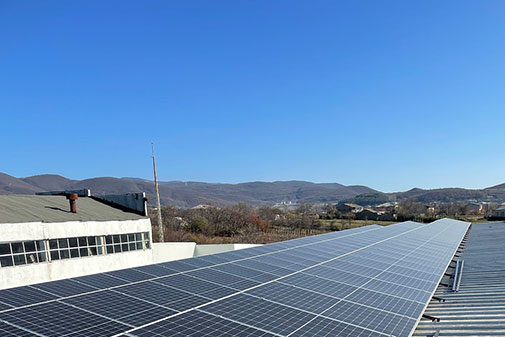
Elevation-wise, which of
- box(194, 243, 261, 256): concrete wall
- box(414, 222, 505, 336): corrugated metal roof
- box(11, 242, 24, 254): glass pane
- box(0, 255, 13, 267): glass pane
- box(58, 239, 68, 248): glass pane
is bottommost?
box(194, 243, 261, 256): concrete wall

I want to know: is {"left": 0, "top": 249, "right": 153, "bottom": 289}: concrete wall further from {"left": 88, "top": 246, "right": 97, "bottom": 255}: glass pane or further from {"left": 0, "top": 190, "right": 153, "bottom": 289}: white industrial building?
{"left": 88, "top": 246, "right": 97, "bottom": 255}: glass pane

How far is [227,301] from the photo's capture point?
833 cm

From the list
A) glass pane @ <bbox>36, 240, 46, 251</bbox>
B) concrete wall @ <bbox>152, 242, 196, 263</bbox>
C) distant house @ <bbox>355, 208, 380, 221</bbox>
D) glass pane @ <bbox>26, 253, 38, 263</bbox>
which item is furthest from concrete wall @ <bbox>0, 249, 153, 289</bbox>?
distant house @ <bbox>355, 208, 380, 221</bbox>

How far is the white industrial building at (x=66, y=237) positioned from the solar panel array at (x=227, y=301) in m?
10.7

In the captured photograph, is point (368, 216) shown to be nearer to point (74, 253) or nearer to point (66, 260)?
point (74, 253)

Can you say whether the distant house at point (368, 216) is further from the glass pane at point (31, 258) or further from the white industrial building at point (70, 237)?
the glass pane at point (31, 258)

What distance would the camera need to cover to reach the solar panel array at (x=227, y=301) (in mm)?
6613

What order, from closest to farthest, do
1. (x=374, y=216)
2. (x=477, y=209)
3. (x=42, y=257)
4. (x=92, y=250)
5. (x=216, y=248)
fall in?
(x=42, y=257)
(x=92, y=250)
(x=216, y=248)
(x=374, y=216)
(x=477, y=209)

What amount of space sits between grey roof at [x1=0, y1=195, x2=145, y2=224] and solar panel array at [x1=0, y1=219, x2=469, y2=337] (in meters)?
12.1

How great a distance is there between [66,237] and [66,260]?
1.44m

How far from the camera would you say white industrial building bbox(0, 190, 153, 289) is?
58.0 feet

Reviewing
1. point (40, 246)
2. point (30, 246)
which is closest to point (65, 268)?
point (40, 246)

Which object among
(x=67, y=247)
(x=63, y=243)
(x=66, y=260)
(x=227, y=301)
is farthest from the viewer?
(x=67, y=247)

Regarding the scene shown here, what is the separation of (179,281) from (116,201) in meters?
22.5
